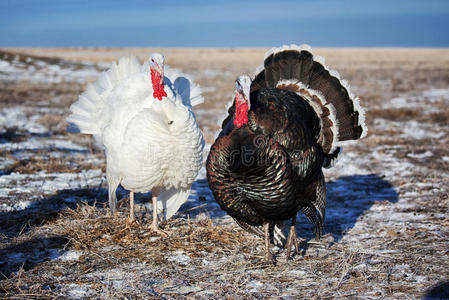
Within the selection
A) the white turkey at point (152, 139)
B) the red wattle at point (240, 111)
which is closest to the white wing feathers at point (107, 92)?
the white turkey at point (152, 139)

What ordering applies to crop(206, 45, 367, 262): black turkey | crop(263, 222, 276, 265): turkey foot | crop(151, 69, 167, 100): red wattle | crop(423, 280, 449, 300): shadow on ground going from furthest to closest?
crop(151, 69, 167, 100): red wattle
crop(263, 222, 276, 265): turkey foot
crop(206, 45, 367, 262): black turkey
crop(423, 280, 449, 300): shadow on ground

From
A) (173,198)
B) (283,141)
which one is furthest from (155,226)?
(283,141)

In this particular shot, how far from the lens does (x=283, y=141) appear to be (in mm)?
3619

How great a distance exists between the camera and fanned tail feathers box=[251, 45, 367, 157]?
448cm

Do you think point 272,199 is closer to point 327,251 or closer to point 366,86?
point 327,251

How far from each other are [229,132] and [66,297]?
1786 millimetres

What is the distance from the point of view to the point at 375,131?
10.4 meters

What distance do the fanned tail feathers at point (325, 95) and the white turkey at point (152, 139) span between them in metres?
1.18

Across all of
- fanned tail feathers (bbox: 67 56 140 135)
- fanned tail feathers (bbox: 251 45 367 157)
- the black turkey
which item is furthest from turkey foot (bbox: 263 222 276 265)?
fanned tail feathers (bbox: 67 56 140 135)

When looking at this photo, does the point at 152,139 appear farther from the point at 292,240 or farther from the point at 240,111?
the point at 292,240

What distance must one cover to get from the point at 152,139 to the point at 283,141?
1278mm

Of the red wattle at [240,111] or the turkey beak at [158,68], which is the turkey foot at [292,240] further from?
the turkey beak at [158,68]

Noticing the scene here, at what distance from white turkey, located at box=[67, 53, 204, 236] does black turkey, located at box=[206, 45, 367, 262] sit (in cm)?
54

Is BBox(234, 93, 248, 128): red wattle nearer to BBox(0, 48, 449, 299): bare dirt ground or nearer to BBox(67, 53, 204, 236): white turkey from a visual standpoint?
BBox(67, 53, 204, 236): white turkey
